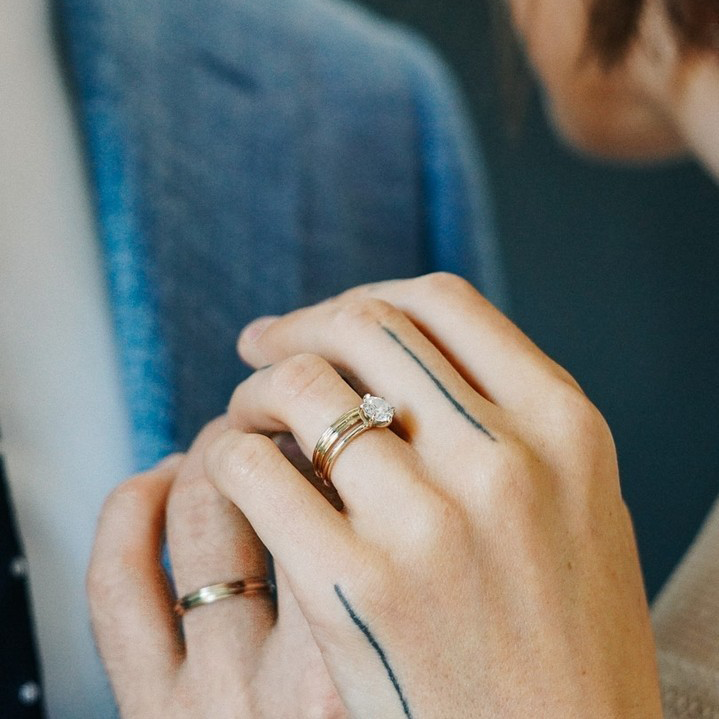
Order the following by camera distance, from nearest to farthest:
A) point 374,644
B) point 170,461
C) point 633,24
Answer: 1. point 374,644
2. point 170,461
3. point 633,24

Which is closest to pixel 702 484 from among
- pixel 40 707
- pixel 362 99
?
pixel 362 99

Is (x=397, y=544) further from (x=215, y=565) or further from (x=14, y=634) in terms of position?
(x=14, y=634)

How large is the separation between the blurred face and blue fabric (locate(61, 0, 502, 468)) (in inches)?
3.9

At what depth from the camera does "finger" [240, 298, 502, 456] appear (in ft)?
1.19

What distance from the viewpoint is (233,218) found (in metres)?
0.55

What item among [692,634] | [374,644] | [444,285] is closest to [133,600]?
[374,644]

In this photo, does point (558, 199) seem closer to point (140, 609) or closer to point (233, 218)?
point (233, 218)

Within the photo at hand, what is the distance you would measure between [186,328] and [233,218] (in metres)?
0.11

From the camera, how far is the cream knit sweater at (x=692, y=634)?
18.8 inches

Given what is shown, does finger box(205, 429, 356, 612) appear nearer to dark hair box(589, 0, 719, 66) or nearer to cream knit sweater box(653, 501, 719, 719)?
cream knit sweater box(653, 501, 719, 719)

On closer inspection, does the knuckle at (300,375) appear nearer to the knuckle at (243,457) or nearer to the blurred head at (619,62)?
the knuckle at (243,457)

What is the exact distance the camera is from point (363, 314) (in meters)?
0.41

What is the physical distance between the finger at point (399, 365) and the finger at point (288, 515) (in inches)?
2.5

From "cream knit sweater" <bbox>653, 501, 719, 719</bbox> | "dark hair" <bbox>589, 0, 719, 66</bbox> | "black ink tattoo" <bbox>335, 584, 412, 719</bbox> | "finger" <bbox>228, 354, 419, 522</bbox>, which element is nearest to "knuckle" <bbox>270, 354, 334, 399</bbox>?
"finger" <bbox>228, 354, 419, 522</bbox>
